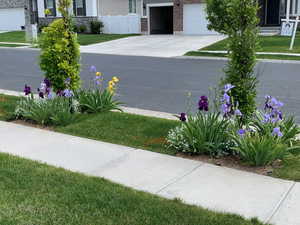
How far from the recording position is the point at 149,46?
979 inches

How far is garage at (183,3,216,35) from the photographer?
102 feet

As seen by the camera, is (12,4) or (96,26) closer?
(96,26)

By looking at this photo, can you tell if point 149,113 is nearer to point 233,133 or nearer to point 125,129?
point 125,129

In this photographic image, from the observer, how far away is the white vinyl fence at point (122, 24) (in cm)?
3453

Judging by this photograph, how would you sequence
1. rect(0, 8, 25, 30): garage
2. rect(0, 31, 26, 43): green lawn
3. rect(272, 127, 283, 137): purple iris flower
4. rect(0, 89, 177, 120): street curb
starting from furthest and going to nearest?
rect(0, 8, 25, 30): garage, rect(0, 31, 26, 43): green lawn, rect(0, 89, 177, 120): street curb, rect(272, 127, 283, 137): purple iris flower

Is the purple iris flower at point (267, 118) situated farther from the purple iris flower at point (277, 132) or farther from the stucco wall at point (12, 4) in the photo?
the stucco wall at point (12, 4)

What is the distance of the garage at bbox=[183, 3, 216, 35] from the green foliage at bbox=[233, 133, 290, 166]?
26.1m

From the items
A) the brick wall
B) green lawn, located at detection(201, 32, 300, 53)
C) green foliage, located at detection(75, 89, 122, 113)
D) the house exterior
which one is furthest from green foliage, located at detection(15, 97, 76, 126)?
the brick wall

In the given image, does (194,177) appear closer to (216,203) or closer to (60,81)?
(216,203)

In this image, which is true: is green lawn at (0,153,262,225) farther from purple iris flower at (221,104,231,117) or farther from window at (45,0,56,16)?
window at (45,0,56,16)

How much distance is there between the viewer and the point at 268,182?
17.0 feet

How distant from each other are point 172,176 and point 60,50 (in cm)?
408

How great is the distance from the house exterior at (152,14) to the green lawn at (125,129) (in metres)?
22.2

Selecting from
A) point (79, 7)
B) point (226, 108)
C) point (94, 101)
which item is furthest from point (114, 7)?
point (226, 108)
